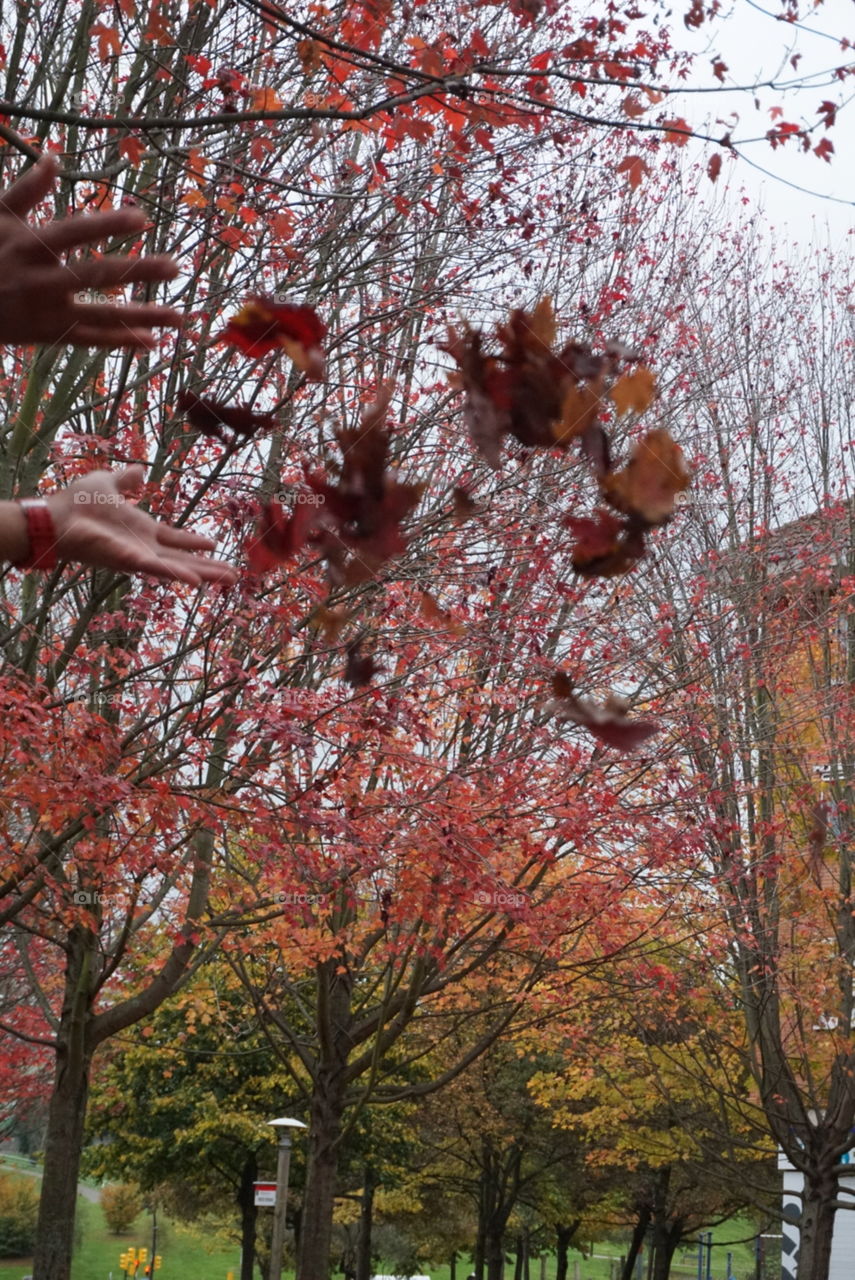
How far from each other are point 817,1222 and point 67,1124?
9969 mm

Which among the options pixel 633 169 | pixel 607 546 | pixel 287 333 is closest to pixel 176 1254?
pixel 633 169

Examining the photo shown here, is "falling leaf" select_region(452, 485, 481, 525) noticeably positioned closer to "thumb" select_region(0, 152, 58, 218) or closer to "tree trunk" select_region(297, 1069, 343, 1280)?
"thumb" select_region(0, 152, 58, 218)

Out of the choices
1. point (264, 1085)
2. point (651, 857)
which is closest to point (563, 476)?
point (651, 857)

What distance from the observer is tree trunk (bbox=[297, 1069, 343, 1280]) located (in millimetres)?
12984

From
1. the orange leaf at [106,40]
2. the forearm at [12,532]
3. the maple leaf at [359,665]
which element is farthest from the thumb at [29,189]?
the maple leaf at [359,665]

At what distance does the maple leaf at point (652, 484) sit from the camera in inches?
97.0

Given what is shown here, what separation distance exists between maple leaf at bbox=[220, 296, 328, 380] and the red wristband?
822 mm

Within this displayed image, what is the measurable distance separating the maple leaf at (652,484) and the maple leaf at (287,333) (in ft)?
2.06

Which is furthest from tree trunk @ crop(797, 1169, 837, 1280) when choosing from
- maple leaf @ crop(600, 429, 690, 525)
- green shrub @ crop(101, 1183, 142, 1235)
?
green shrub @ crop(101, 1183, 142, 1235)

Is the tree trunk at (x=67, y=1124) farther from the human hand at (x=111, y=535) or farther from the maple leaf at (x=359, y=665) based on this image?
the human hand at (x=111, y=535)

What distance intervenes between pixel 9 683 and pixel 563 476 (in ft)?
13.3

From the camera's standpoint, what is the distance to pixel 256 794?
918 cm

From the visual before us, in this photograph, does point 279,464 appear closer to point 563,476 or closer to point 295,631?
point 295,631

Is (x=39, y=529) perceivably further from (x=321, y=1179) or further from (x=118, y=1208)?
(x=118, y=1208)
